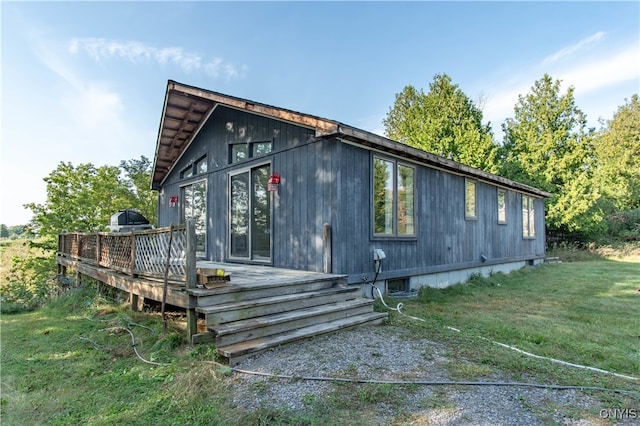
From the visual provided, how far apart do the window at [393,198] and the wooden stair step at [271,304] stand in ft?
5.17

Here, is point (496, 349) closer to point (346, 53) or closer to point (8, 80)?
point (8, 80)

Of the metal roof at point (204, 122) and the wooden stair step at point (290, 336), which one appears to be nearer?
the wooden stair step at point (290, 336)

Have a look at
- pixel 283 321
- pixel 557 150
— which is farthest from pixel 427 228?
pixel 557 150

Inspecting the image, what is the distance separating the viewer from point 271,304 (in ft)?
12.5

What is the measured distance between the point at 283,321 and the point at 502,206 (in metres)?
8.99

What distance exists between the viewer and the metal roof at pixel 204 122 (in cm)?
515

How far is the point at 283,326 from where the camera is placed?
3.65m

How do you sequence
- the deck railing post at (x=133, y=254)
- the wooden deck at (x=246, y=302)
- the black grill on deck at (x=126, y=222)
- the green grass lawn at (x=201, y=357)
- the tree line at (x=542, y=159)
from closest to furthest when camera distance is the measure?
1. the green grass lawn at (x=201, y=357)
2. the wooden deck at (x=246, y=302)
3. the deck railing post at (x=133, y=254)
4. the black grill on deck at (x=126, y=222)
5. the tree line at (x=542, y=159)

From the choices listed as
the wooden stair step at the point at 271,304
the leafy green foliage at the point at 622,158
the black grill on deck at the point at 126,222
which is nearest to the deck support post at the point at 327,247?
the wooden stair step at the point at 271,304

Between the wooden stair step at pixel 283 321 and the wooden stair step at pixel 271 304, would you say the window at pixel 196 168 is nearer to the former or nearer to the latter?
the wooden stair step at pixel 271 304

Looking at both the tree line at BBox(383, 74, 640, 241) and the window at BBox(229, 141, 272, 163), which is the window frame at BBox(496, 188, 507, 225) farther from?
the window at BBox(229, 141, 272, 163)

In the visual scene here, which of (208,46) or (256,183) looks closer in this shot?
(256,183)

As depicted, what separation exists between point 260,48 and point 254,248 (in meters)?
9.68

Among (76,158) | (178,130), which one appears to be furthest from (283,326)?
(76,158)
